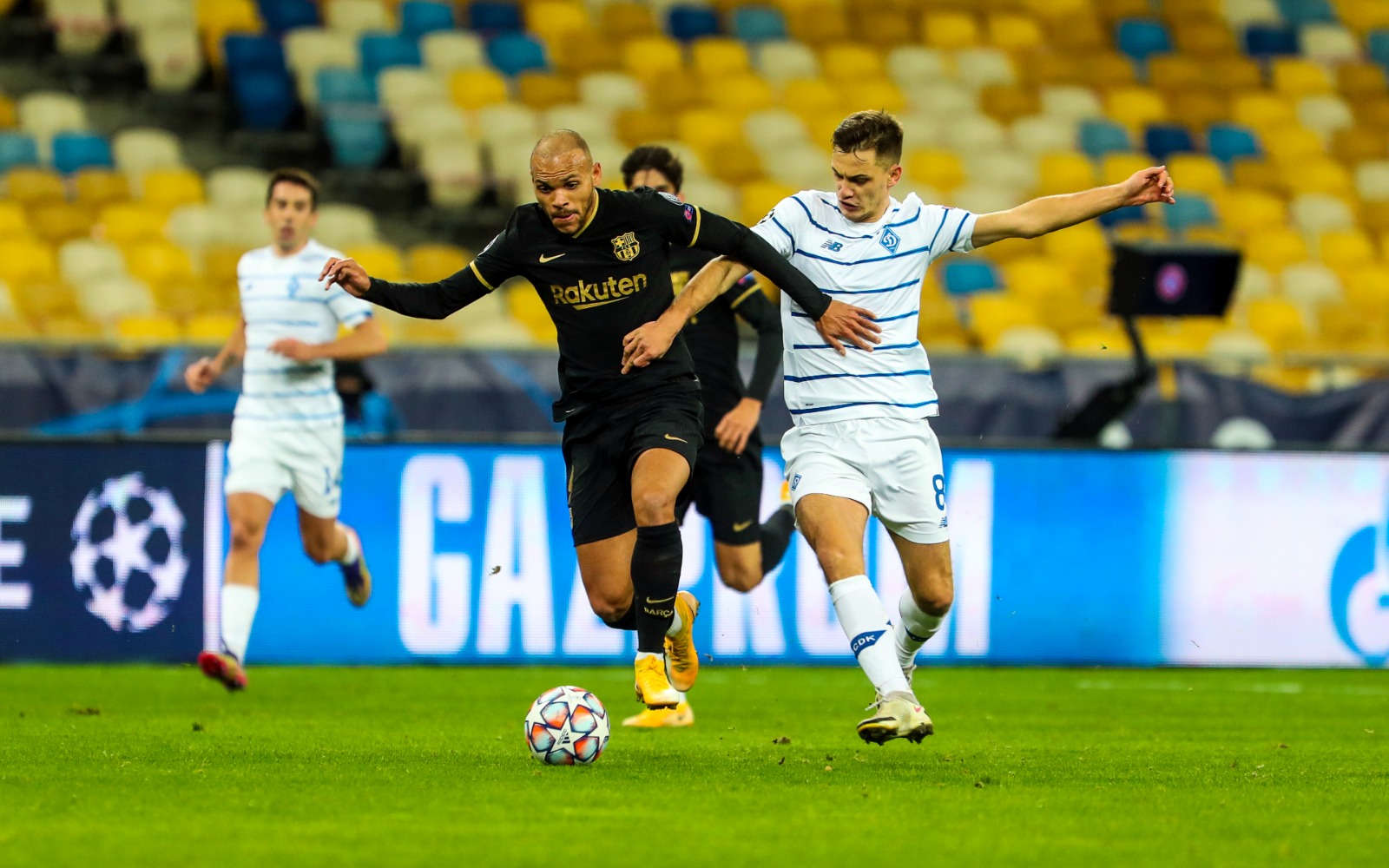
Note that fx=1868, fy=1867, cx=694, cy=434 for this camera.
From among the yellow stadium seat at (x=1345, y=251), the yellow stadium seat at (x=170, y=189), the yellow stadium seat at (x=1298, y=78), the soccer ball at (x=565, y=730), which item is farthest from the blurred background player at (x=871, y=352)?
the yellow stadium seat at (x=1298, y=78)

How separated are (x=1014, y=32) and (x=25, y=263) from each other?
10.7m

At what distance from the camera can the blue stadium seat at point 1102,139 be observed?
18.5 m

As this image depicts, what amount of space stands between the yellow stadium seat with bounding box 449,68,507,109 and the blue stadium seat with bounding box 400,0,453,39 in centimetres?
74

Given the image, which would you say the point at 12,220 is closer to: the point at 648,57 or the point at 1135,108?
the point at 648,57

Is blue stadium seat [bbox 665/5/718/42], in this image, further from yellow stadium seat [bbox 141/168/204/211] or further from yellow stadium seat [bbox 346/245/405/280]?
yellow stadium seat [bbox 141/168/204/211]

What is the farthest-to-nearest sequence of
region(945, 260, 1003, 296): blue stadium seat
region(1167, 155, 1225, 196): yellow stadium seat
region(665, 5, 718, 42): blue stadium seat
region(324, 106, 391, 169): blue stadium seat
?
region(665, 5, 718, 42): blue stadium seat → region(1167, 155, 1225, 196): yellow stadium seat → region(324, 106, 391, 169): blue stadium seat → region(945, 260, 1003, 296): blue stadium seat

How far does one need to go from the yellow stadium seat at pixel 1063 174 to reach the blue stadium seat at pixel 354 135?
6.16 meters

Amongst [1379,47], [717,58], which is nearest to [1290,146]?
[1379,47]

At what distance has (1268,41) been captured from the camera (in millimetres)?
20453

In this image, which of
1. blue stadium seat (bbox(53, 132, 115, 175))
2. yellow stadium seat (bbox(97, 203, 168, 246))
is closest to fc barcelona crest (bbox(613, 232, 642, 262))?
yellow stadium seat (bbox(97, 203, 168, 246))

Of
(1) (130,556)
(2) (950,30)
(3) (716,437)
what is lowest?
(1) (130,556)

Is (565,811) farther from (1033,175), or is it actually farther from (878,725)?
(1033,175)

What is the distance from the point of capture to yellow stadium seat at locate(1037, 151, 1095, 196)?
58.0ft

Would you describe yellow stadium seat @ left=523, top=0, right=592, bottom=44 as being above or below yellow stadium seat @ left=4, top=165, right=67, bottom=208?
above
